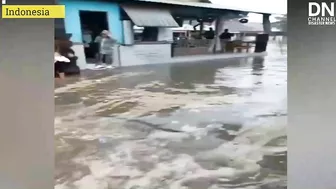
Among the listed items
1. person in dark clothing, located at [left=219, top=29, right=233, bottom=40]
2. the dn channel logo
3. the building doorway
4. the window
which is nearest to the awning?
the window

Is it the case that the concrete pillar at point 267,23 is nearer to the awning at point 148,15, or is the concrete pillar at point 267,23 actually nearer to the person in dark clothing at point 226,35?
the person in dark clothing at point 226,35

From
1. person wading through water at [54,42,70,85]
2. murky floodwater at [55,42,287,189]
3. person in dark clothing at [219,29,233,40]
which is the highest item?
person in dark clothing at [219,29,233,40]

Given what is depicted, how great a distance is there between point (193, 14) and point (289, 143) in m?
0.97

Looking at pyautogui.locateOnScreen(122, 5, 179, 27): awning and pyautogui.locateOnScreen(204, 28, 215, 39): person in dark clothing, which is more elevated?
pyautogui.locateOnScreen(122, 5, 179, 27): awning

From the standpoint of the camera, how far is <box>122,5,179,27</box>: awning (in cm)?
279

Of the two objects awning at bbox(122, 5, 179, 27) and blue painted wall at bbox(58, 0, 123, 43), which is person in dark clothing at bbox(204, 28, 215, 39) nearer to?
awning at bbox(122, 5, 179, 27)

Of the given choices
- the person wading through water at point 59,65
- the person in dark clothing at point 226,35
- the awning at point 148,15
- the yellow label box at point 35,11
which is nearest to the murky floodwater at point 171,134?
the person wading through water at point 59,65

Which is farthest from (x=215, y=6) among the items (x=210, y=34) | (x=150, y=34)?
(x=150, y=34)

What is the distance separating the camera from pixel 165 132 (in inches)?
109

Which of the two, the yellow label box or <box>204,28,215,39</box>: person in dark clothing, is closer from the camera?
the yellow label box

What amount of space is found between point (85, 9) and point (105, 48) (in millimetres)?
260

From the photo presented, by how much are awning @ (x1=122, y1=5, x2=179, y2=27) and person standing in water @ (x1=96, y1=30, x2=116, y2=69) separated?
0.18m

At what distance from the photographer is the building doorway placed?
2.75 m

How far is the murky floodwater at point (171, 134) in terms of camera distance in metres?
2.75
